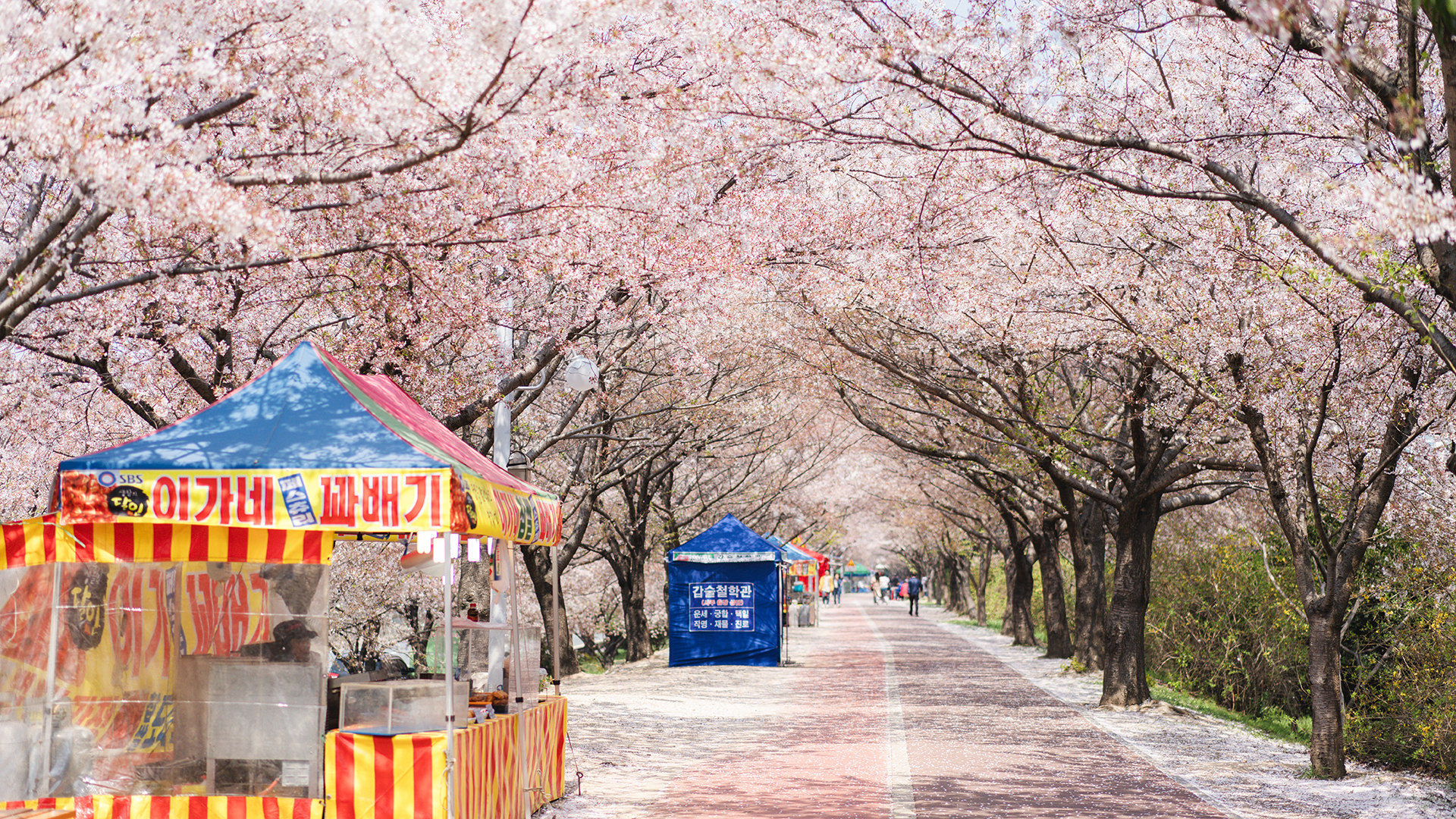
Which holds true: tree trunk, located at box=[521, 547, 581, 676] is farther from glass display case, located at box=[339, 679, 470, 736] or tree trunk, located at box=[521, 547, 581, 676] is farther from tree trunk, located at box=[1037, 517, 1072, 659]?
glass display case, located at box=[339, 679, 470, 736]

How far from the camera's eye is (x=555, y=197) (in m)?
9.70

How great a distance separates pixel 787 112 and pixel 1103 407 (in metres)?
15.6

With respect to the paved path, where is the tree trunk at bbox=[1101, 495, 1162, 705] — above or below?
above

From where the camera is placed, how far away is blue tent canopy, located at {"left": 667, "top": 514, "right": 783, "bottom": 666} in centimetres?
2431

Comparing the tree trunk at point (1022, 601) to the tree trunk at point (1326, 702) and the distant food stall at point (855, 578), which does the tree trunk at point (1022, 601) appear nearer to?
the tree trunk at point (1326, 702)

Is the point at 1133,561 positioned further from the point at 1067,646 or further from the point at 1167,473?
the point at 1067,646

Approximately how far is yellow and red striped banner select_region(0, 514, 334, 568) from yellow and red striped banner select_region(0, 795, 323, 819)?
1.43 m

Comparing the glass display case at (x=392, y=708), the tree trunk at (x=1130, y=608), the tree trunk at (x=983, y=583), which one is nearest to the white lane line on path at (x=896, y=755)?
the tree trunk at (x=1130, y=608)

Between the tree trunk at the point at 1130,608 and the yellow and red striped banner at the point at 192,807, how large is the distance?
39.5 feet

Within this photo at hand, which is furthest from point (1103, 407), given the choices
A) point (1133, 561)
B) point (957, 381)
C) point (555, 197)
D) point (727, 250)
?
point (555, 197)

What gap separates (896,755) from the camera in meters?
11.9

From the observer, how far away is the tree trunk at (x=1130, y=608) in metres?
16.2

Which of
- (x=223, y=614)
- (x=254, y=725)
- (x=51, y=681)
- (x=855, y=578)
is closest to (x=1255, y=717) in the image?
(x=254, y=725)

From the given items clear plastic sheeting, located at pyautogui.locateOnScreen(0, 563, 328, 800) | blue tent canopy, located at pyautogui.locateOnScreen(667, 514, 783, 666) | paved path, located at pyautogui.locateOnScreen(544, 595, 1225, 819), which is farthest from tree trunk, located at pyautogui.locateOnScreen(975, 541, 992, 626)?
clear plastic sheeting, located at pyautogui.locateOnScreen(0, 563, 328, 800)
